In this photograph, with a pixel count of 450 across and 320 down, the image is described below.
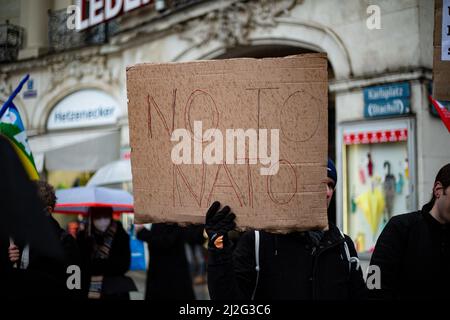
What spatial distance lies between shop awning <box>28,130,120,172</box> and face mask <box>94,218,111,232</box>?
55cm

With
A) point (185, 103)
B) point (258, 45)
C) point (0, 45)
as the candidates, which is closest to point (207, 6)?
point (258, 45)

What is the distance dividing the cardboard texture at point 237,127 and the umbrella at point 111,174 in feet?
12.9

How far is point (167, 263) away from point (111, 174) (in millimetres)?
1139

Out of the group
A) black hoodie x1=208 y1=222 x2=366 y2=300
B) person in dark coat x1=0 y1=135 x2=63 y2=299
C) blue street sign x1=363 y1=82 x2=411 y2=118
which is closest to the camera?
person in dark coat x1=0 y1=135 x2=63 y2=299

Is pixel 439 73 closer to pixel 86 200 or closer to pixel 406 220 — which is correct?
pixel 406 220

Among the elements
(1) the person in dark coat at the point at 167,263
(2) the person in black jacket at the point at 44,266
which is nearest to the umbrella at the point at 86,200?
(1) the person in dark coat at the point at 167,263

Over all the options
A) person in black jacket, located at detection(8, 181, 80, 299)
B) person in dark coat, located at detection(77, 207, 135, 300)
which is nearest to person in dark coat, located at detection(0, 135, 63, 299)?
person in black jacket, located at detection(8, 181, 80, 299)

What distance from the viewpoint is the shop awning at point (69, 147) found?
4145 millimetres

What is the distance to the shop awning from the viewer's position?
414cm

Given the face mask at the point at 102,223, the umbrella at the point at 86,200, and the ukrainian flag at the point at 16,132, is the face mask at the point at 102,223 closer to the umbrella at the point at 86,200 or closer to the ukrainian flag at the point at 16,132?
the umbrella at the point at 86,200

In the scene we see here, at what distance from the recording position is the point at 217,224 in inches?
90.4

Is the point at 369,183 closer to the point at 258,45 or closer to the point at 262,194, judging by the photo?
the point at 262,194
